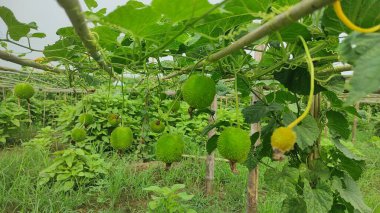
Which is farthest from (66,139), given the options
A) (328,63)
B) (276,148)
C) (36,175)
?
(276,148)

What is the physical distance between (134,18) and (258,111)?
0.71 metres

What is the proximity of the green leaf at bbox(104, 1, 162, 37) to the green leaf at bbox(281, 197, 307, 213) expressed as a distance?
0.91 meters

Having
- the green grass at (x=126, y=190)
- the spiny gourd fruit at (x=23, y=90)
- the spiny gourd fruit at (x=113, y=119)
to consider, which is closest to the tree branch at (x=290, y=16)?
the spiny gourd fruit at (x=113, y=119)

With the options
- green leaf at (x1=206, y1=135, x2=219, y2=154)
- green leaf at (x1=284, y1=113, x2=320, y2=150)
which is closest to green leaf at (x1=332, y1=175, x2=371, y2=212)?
green leaf at (x1=284, y1=113, x2=320, y2=150)

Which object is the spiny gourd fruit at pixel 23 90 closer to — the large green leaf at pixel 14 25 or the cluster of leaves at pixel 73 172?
the large green leaf at pixel 14 25

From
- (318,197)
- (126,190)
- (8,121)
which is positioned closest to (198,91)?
(318,197)

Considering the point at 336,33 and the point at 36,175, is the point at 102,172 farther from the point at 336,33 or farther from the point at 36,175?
the point at 336,33

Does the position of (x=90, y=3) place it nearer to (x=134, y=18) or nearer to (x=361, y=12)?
(x=134, y=18)

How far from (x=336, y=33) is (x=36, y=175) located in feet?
13.2

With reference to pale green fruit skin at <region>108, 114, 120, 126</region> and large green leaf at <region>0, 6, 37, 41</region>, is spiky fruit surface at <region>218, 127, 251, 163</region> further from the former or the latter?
large green leaf at <region>0, 6, 37, 41</region>

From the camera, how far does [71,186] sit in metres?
3.60

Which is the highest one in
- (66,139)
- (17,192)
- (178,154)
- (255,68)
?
(255,68)

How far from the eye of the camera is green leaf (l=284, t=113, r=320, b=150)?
1.05 m

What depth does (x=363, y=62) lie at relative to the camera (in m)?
0.41
